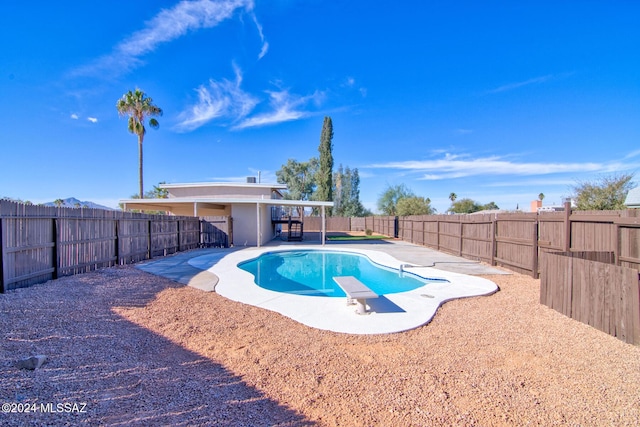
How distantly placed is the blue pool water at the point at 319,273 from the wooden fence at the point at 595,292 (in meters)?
3.13

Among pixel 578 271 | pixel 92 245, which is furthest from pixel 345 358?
pixel 92 245

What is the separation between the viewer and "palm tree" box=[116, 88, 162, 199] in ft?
71.6

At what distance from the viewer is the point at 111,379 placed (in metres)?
2.80

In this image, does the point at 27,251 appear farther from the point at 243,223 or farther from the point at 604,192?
the point at 604,192

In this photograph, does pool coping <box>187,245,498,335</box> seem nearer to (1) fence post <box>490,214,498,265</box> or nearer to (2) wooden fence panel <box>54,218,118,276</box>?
(1) fence post <box>490,214,498,265</box>

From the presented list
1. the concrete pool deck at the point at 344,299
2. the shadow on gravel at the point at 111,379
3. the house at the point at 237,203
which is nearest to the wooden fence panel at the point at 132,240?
the concrete pool deck at the point at 344,299

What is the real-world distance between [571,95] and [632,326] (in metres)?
15.8

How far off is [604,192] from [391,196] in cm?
2627

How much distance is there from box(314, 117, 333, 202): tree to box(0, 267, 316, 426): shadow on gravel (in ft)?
98.4

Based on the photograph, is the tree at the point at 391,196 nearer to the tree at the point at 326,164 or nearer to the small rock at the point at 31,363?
the tree at the point at 326,164

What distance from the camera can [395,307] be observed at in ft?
18.2

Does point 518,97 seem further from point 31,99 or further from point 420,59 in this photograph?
point 31,99

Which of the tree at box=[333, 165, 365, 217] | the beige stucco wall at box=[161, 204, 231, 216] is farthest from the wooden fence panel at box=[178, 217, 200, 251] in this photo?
the tree at box=[333, 165, 365, 217]

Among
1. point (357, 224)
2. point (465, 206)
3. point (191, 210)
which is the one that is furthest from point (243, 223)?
point (465, 206)
